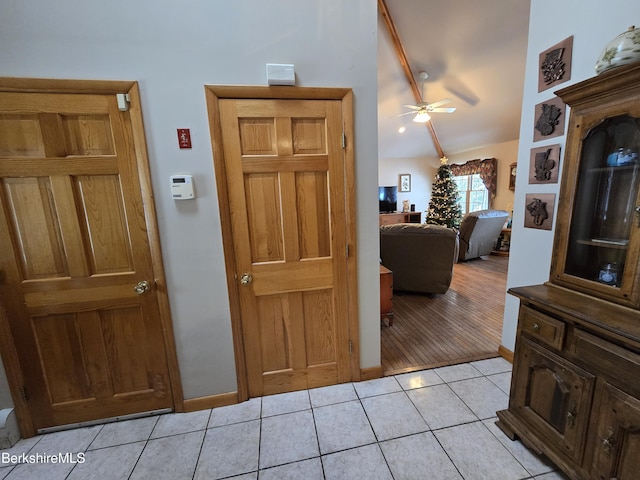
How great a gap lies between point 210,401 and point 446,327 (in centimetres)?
227

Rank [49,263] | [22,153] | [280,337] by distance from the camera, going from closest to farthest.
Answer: [22,153]
[49,263]
[280,337]

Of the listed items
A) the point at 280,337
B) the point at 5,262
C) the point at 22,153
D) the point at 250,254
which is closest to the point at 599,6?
the point at 250,254

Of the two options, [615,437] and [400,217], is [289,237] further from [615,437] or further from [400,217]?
[400,217]

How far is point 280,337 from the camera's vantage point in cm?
184

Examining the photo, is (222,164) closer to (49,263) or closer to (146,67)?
(146,67)

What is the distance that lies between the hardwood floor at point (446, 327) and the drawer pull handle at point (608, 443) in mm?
1102

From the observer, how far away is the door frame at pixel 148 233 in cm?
136

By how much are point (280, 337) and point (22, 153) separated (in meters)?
1.81

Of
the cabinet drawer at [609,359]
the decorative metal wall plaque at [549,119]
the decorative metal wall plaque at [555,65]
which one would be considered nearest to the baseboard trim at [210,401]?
the cabinet drawer at [609,359]

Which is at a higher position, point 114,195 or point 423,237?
point 114,195

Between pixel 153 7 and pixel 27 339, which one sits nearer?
pixel 153 7

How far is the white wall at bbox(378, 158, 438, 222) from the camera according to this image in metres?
7.79

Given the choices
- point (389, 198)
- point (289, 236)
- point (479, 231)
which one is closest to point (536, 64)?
point (289, 236)

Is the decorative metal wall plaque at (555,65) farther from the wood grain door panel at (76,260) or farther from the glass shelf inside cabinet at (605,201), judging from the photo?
the wood grain door panel at (76,260)
